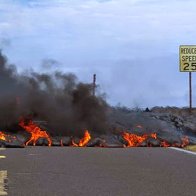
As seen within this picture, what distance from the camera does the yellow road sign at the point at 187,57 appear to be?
44.2m

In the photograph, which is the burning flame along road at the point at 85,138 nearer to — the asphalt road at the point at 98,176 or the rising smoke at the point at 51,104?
the rising smoke at the point at 51,104

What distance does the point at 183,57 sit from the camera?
146ft

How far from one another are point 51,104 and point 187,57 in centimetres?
1310

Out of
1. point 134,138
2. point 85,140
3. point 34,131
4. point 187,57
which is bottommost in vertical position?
point 85,140

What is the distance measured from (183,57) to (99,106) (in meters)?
9.81

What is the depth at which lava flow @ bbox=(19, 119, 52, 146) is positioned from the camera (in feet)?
99.4

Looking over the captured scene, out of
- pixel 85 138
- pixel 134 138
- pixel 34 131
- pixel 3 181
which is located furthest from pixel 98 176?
pixel 134 138

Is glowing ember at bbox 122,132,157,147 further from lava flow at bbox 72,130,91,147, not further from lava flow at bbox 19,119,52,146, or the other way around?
lava flow at bbox 19,119,52,146

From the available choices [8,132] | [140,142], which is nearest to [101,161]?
[140,142]

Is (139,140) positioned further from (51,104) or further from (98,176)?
(98,176)

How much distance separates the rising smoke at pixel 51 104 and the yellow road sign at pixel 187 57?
28.8 feet

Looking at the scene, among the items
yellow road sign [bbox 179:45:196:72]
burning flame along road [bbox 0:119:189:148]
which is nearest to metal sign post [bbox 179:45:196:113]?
yellow road sign [bbox 179:45:196:72]

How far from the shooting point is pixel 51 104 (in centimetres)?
3709

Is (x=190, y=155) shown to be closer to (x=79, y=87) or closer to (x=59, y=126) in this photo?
(x=59, y=126)
